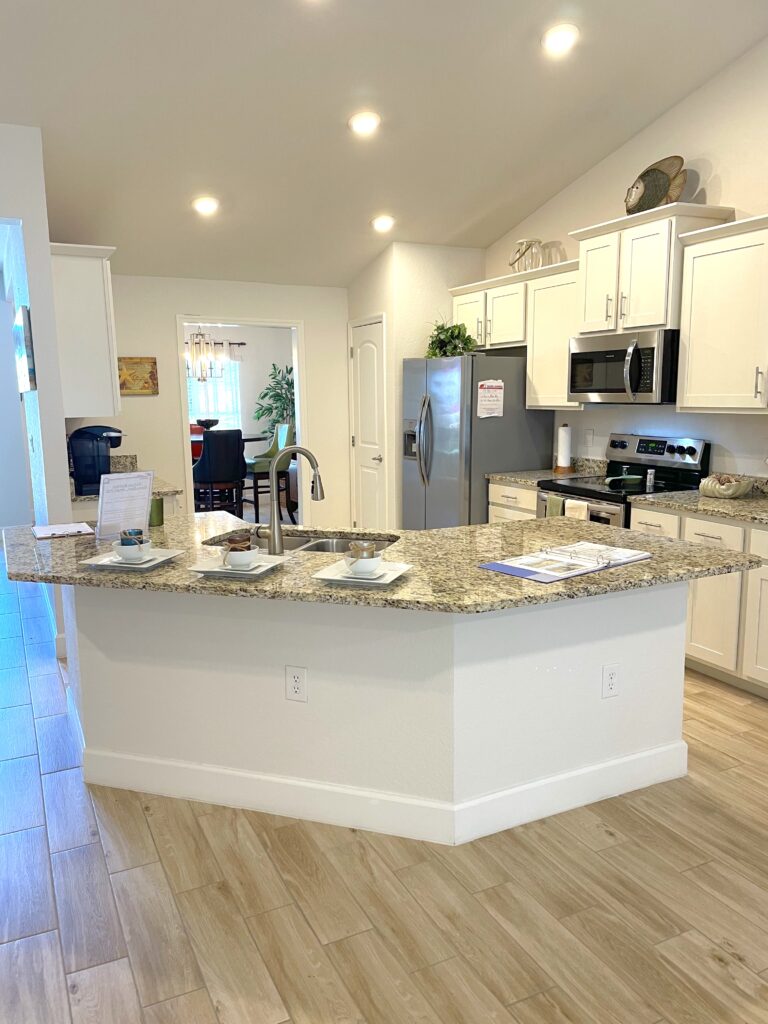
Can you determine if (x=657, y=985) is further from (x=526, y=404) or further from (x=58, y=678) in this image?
(x=526, y=404)

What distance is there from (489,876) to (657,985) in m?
0.53

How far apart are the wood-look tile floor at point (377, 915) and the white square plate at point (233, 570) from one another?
0.84 m

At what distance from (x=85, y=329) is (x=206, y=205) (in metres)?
1.22

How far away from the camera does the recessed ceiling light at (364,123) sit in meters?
3.99

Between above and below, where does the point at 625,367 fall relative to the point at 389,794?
above

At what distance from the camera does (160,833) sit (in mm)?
2430

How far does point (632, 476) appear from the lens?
440 centimetres

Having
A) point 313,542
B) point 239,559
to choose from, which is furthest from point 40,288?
point 239,559

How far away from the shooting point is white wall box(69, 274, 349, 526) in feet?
18.7

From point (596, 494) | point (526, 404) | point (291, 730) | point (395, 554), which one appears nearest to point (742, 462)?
point (596, 494)

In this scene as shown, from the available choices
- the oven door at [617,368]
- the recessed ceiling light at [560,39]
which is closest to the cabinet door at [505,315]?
the oven door at [617,368]

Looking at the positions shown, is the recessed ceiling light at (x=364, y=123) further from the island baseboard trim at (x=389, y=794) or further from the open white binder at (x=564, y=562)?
the island baseboard trim at (x=389, y=794)

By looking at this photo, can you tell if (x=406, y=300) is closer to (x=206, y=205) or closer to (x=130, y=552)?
(x=206, y=205)

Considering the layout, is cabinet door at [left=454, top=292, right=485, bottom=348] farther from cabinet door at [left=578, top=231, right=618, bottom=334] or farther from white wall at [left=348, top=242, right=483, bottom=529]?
cabinet door at [left=578, top=231, right=618, bottom=334]
